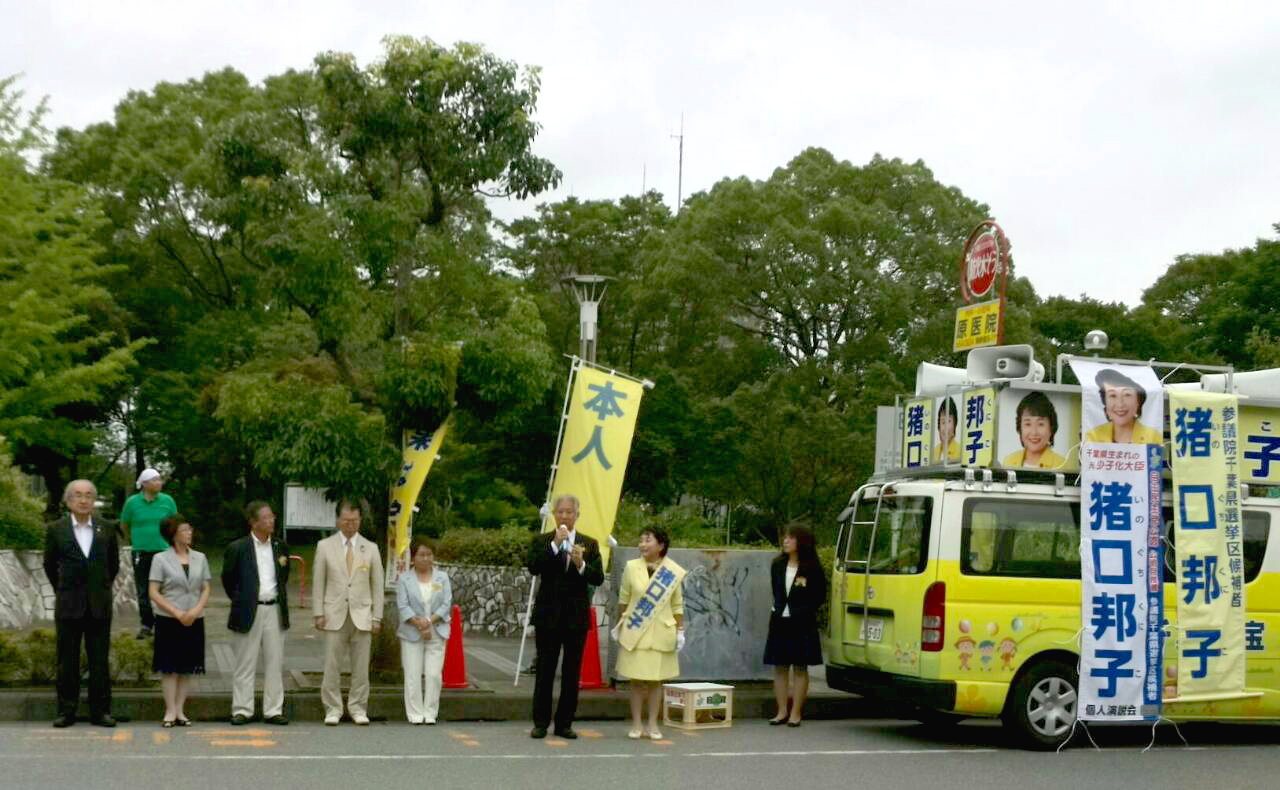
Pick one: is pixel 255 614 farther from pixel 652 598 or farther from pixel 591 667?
pixel 591 667

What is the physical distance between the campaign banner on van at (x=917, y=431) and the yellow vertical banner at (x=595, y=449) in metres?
2.63

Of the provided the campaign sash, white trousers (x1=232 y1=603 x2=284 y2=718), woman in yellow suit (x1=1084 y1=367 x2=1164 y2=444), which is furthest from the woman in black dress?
white trousers (x1=232 y1=603 x2=284 y2=718)

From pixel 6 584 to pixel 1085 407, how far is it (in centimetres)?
1287

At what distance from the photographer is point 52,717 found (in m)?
11.6

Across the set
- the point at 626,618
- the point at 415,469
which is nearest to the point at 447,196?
the point at 415,469

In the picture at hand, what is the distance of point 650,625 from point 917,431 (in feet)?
9.19

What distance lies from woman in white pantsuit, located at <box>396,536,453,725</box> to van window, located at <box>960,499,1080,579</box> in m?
4.24

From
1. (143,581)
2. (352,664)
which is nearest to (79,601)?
(352,664)

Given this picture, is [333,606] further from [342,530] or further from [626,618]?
[626,618]

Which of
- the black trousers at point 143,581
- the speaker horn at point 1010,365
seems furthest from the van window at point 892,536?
the black trousers at point 143,581

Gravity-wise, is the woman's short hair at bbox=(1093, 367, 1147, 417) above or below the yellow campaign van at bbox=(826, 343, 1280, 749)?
above

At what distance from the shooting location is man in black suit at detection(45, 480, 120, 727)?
11.2 meters

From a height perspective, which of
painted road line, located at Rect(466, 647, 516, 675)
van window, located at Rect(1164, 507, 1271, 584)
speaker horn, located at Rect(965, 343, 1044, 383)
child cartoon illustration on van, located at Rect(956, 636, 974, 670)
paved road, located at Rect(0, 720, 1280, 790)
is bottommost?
paved road, located at Rect(0, 720, 1280, 790)

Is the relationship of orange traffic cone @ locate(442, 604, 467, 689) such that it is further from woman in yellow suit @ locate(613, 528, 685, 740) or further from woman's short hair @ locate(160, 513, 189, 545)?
woman's short hair @ locate(160, 513, 189, 545)
